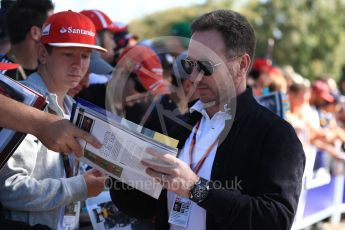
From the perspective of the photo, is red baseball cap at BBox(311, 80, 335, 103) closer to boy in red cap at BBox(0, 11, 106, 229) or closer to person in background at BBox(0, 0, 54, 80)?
person in background at BBox(0, 0, 54, 80)

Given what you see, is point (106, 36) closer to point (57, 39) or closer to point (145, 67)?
point (145, 67)

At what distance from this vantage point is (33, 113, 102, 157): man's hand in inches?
93.8

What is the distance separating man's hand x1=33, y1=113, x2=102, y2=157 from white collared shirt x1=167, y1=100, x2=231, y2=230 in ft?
2.06

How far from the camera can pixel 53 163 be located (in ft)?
10.6

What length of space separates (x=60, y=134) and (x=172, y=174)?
0.51 meters

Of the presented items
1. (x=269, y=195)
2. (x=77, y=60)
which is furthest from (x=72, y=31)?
(x=269, y=195)

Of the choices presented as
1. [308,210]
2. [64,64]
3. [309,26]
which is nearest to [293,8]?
[309,26]

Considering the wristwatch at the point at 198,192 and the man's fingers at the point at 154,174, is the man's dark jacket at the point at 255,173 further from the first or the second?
the man's fingers at the point at 154,174

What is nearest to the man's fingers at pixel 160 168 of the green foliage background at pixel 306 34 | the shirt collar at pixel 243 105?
the shirt collar at pixel 243 105

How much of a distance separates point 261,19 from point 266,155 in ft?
130

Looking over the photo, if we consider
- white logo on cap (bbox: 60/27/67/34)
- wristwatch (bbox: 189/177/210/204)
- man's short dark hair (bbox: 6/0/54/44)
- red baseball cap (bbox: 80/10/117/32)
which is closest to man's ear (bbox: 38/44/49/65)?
white logo on cap (bbox: 60/27/67/34)

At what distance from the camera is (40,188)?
304cm

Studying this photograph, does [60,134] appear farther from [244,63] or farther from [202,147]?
→ [244,63]

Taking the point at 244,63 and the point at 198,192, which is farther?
the point at 244,63
